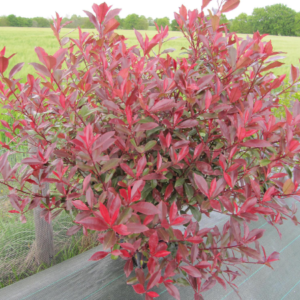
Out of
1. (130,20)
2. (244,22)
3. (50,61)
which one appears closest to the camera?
(50,61)

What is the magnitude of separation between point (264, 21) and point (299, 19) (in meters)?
3.59

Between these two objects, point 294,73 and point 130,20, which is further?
point 130,20

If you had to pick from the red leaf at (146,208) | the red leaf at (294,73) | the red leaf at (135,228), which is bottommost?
the red leaf at (135,228)

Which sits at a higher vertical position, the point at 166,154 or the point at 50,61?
the point at 50,61

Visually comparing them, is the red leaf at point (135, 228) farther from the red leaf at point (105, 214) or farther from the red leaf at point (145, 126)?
the red leaf at point (145, 126)

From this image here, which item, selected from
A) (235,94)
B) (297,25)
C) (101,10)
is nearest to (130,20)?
(297,25)

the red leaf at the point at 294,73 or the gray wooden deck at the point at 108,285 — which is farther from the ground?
the red leaf at the point at 294,73

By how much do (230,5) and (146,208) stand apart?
618 mm

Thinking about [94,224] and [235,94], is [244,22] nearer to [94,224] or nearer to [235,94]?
[235,94]

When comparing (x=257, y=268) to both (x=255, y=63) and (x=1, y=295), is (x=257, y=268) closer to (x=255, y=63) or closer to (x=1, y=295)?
(x=255, y=63)

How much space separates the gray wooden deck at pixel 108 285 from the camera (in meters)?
0.81

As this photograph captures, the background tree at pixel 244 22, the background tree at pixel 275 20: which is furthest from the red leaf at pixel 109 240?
the background tree at pixel 275 20

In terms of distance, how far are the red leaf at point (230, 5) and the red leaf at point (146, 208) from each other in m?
0.61

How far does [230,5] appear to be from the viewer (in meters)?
0.69
